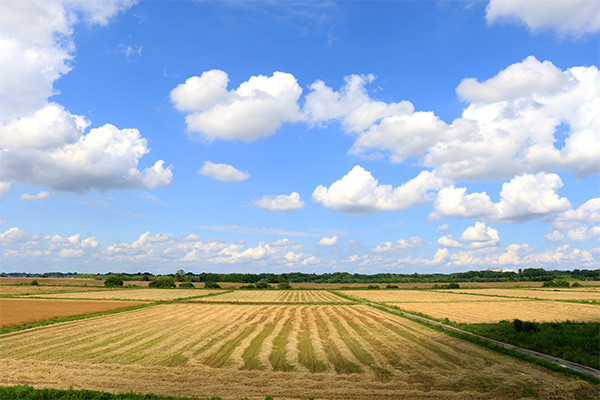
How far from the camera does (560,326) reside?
35188 mm

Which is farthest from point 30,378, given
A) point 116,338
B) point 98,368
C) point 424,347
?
point 424,347

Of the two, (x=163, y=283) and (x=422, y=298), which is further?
(x=163, y=283)

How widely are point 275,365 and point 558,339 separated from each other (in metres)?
22.8

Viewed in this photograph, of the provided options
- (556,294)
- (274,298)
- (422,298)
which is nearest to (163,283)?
(274,298)

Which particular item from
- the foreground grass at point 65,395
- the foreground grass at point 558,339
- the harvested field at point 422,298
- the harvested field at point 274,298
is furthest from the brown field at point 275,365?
the harvested field at point 422,298

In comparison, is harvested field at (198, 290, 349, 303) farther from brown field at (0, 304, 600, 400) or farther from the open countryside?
brown field at (0, 304, 600, 400)

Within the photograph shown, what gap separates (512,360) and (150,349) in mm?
25097

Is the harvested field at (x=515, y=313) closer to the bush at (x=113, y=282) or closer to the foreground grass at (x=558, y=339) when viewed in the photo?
the foreground grass at (x=558, y=339)

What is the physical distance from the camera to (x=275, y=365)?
74.9 ft

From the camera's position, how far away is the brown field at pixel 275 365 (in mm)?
18516

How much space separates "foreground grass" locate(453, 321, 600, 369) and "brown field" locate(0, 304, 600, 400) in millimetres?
3977

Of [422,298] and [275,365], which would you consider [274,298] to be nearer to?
[422,298]

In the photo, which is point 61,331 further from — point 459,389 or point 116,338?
point 459,389

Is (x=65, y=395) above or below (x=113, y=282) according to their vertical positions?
above
